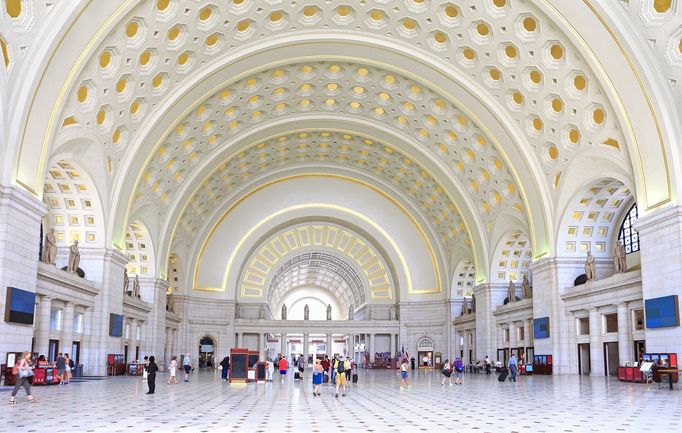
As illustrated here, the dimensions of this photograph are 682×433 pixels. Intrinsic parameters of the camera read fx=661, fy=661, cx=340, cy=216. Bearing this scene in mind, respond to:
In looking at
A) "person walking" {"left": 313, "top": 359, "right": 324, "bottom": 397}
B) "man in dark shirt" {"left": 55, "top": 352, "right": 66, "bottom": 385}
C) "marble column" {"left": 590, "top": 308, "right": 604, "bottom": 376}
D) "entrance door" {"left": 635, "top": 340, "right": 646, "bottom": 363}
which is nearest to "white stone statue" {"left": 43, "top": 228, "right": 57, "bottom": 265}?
"man in dark shirt" {"left": 55, "top": 352, "right": 66, "bottom": 385}

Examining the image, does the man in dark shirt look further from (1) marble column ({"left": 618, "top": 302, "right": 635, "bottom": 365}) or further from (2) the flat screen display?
(1) marble column ({"left": 618, "top": 302, "right": 635, "bottom": 365})

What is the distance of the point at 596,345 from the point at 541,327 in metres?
3.64

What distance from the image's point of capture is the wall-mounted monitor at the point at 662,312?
21406mm

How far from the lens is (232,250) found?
46.5 metres

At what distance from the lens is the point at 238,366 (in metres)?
26.0

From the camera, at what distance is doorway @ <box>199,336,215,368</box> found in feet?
154

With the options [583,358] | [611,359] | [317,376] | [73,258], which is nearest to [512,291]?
[583,358]

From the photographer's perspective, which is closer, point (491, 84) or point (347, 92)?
point (491, 84)

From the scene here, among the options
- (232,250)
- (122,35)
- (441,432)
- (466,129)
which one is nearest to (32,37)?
(122,35)

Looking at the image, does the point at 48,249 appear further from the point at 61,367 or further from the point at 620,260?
the point at 620,260

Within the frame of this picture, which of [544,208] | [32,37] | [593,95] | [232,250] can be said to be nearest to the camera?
[32,37]

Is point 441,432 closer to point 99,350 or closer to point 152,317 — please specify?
point 99,350

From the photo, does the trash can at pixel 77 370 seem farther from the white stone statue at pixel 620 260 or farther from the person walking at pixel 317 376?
the white stone statue at pixel 620 260

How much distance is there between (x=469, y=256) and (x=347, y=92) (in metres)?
14.6
